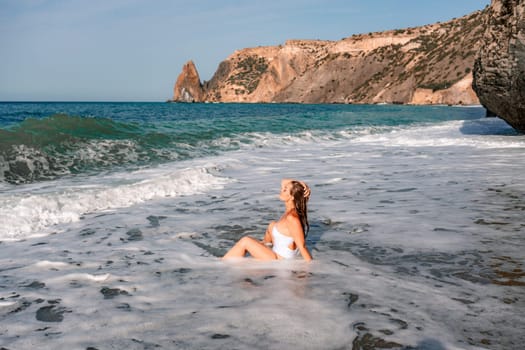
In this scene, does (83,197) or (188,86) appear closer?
(83,197)

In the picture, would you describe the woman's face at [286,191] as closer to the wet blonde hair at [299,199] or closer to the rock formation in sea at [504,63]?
the wet blonde hair at [299,199]

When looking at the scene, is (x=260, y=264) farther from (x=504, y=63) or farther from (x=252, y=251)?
(x=504, y=63)

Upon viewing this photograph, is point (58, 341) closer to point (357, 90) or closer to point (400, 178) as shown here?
point (400, 178)

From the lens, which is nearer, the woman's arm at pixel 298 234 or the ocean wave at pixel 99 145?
the woman's arm at pixel 298 234

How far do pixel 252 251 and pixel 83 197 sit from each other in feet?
13.0

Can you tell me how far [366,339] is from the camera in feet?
9.54

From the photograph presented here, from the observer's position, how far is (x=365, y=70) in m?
126

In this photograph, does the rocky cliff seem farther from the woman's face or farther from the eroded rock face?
the woman's face

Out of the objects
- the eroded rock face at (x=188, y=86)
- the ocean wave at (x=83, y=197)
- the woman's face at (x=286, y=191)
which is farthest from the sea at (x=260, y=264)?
the eroded rock face at (x=188, y=86)

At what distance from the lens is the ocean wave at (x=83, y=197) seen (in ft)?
20.8

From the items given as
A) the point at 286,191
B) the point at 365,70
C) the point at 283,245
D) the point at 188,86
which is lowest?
the point at 283,245

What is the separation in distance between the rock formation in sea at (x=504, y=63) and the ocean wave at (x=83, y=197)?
1059 cm

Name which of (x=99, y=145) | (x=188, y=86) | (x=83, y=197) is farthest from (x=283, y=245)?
(x=188, y=86)

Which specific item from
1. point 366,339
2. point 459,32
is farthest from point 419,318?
point 459,32
